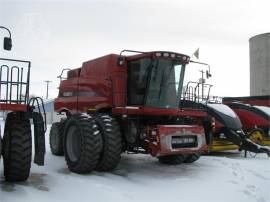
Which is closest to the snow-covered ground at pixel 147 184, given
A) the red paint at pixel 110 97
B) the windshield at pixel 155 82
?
the red paint at pixel 110 97

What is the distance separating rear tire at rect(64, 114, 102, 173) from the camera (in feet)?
25.9

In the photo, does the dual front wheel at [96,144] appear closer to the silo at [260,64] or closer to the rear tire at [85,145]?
the rear tire at [85,145]

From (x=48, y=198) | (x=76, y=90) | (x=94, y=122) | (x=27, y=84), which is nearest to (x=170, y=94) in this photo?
(x=94, y=122)

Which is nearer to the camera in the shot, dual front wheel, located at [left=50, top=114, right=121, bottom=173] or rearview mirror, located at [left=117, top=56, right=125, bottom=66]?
dual front wheel, located at [left=50, top=114, right=121, bottom=173]

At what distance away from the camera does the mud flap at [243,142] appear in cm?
1135

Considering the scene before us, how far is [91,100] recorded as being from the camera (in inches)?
397

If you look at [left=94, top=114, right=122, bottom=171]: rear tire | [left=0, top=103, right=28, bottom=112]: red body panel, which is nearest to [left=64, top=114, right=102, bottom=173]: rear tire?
[left=94, top=114, right=122, bottom=171]: rear tire

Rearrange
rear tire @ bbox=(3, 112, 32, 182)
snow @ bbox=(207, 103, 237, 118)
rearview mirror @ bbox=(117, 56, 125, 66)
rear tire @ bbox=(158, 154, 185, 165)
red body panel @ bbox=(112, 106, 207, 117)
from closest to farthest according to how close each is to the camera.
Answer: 1. rear tire @ bbox=(3, 112, 32, 182)
2. red body panel @ bbox=(112, 106, 207, 117)
3. rearview mirror @ bbox=(117, 56, 125, 66)
4. rear tire @ bbox=(158, 154, 185, 165)
5. snow @ bbox=(207, 103, 237, 118)

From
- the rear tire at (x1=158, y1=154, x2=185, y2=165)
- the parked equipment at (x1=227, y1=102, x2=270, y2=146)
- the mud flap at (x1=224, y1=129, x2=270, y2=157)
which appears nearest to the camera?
the rear tire at (x1=158, y1=154, x2=185, y2=165)

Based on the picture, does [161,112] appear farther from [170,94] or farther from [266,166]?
[266,166]

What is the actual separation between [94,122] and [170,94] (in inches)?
79.1

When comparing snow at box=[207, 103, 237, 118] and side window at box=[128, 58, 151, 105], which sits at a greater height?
side window at box=[128, 58, 151, 105]

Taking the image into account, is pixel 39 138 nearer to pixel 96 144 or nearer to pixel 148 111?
pixel 96 144

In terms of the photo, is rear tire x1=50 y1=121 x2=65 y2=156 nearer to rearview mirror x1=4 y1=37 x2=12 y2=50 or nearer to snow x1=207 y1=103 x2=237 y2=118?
snow x1=207 y1=103 x2=237 y2=118
